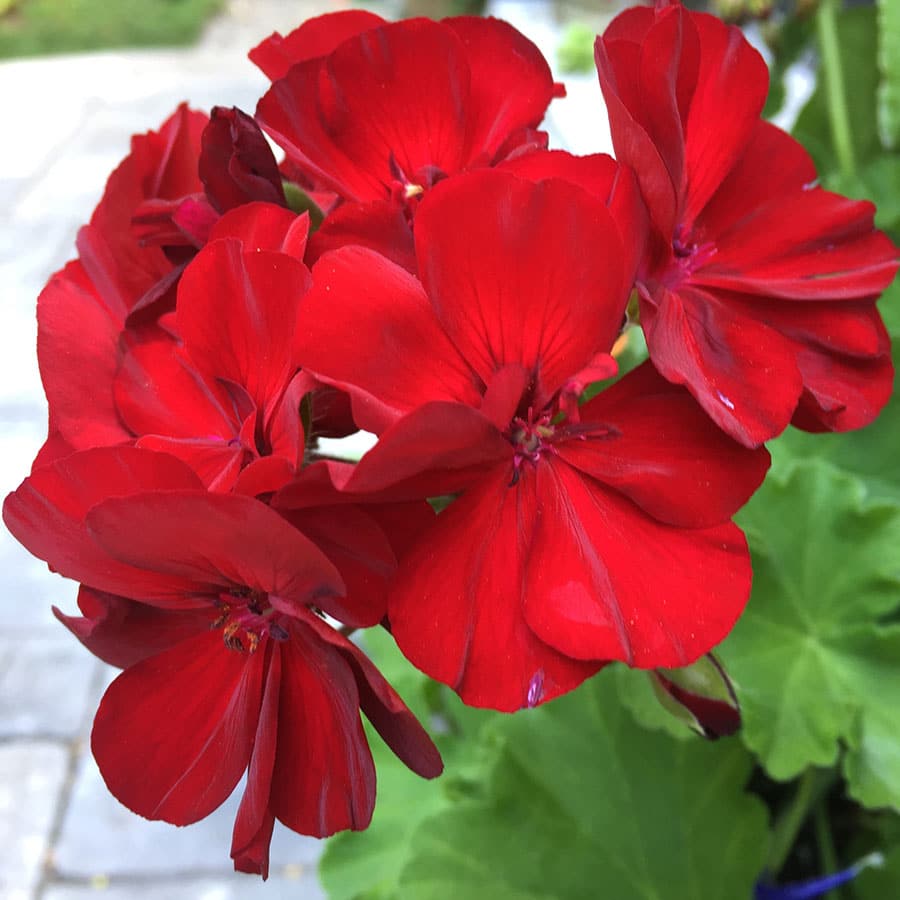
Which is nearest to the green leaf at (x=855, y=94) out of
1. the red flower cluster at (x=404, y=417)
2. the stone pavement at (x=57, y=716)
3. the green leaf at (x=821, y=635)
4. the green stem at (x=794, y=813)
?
the stone pavement at (x=57, y=716)

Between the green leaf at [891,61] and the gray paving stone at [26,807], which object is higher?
the green leaf at [891,61]

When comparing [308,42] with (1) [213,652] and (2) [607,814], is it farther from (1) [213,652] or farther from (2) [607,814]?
(2) [607,814]

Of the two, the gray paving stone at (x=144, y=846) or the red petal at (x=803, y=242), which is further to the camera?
the gray paving stone at (x=144, y=846)

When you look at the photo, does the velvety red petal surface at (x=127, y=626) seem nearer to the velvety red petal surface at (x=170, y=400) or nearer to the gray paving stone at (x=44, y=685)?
the velvety red petal surface at (x=170, y=400)

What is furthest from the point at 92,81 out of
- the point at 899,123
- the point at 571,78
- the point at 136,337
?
the point at 136,337

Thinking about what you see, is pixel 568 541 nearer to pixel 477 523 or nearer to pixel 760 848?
pixel 477 523

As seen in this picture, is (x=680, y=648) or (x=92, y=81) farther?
(x=92, y=81)
